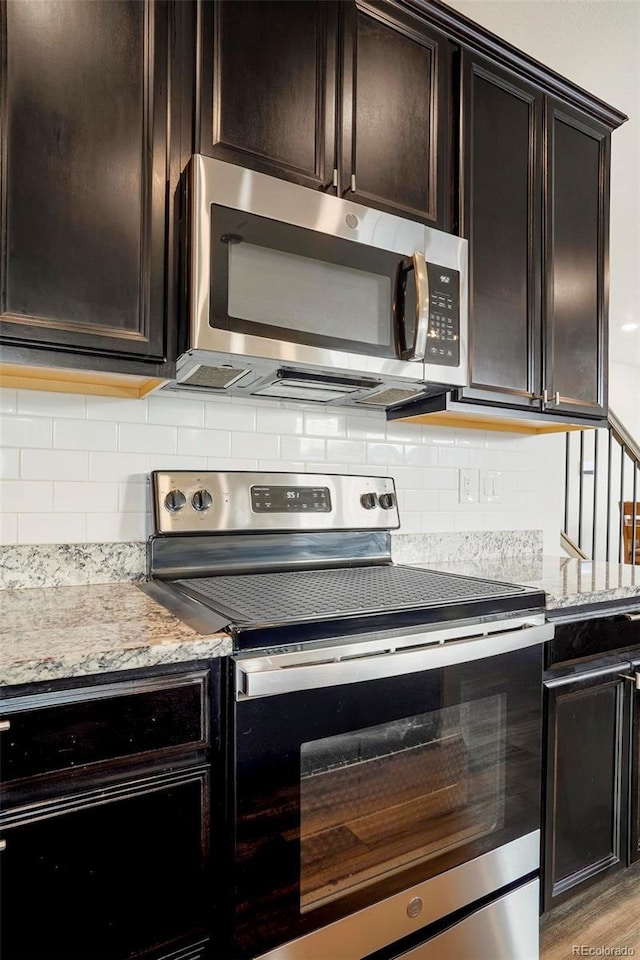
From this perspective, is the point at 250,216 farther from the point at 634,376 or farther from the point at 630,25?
the point at 634,376

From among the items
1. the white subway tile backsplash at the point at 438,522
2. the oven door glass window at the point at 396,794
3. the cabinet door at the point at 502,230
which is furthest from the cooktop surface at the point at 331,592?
the cabinet door at the point at 502,230

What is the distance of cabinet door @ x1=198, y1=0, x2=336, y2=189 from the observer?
54.2 inches

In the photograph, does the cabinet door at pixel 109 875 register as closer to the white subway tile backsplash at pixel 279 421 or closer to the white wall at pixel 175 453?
the white wall at pixel 175 453

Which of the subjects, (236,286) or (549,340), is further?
(549,340)

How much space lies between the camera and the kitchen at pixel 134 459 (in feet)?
4.19

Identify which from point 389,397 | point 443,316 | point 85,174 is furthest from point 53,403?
point 443,316

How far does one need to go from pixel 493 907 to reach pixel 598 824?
0.45 meters

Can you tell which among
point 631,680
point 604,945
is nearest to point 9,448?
point 631,680

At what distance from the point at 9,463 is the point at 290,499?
761mm

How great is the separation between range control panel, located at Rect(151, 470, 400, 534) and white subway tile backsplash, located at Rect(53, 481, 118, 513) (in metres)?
0.12

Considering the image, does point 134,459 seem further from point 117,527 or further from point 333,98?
point 333,98

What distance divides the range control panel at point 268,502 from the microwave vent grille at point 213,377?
0.81 feet

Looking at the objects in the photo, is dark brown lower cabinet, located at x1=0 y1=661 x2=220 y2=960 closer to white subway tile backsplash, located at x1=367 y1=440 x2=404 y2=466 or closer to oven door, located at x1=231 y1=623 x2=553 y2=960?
oven door, located at x1=231 y1=623 x2=553 y2=960

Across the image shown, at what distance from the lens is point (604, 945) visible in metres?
1.55
